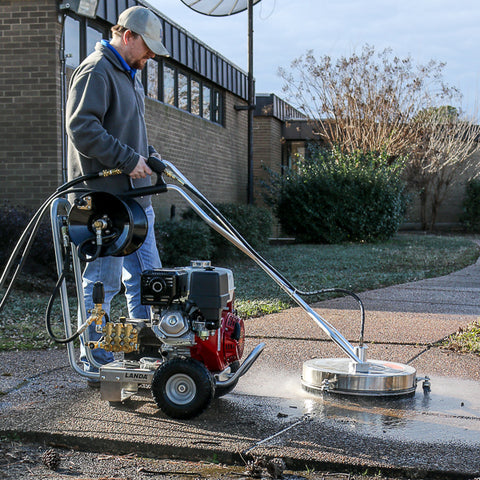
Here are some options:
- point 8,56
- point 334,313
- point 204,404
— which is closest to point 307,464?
point 204,404

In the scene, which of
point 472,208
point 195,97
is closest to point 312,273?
point 195,97

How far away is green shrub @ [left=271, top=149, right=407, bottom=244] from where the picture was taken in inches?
688

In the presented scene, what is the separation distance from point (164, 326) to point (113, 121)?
1.24 meters

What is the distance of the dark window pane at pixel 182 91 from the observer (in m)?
15.5

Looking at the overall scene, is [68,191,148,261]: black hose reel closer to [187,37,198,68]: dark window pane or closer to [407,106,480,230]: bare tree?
[187,37,198,68]: dark window pane

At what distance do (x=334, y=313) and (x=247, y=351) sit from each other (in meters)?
1.89

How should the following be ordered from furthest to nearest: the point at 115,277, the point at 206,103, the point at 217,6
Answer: the point at 206,103
the point at 217,6
the point at 115,277

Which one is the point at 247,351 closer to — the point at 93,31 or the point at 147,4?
the point at 93,31

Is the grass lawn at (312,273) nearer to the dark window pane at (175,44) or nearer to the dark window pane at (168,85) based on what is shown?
the dark window pane at (168,85)

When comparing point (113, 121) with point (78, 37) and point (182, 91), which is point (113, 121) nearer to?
point (78, 37)

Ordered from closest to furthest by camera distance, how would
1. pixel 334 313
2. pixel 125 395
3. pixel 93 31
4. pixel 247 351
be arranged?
pixel 125 395, pixel 247 351, pixel 334 313, pixel 93 31

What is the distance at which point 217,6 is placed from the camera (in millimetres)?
14508

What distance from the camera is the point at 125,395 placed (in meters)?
3.67

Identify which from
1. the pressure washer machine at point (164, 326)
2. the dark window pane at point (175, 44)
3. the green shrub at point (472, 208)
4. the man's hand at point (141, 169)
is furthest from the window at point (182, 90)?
the green shrub at point (472, 208)
